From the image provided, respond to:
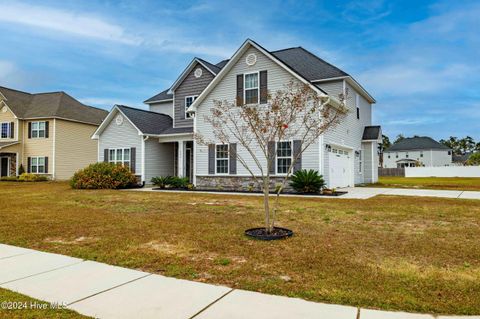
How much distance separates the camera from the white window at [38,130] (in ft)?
100

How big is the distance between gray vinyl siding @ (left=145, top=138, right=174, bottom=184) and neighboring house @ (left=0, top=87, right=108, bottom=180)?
13.3 m

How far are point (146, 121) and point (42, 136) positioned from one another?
1441 centimetres

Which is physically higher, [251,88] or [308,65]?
[308,65]

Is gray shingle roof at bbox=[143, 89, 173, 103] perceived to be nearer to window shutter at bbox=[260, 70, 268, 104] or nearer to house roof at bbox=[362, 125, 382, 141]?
window shutter at bbox=[260, 70, 268, 104]

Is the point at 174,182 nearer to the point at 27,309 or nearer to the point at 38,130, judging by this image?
the point at 27,309

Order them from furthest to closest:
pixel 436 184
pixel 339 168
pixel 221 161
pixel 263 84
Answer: pixel 436 184, pixel 339 168, pixel 221 161, pixel 263 84

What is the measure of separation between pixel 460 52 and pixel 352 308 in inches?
1053

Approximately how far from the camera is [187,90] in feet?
74.7

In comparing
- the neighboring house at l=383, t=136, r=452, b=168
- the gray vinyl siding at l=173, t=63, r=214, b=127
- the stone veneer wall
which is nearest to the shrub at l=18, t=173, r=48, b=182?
the gray vinyl siding at l=173, t=63, r=214, b=127

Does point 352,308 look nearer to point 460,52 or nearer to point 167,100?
point 167,100

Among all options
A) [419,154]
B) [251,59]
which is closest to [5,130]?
[251,59]

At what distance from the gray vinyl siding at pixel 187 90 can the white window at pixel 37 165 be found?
15.6m

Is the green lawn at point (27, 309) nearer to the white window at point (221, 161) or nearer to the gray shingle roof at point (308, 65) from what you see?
the white window at point (221, 161)

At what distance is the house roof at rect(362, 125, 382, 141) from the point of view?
78.8ft
